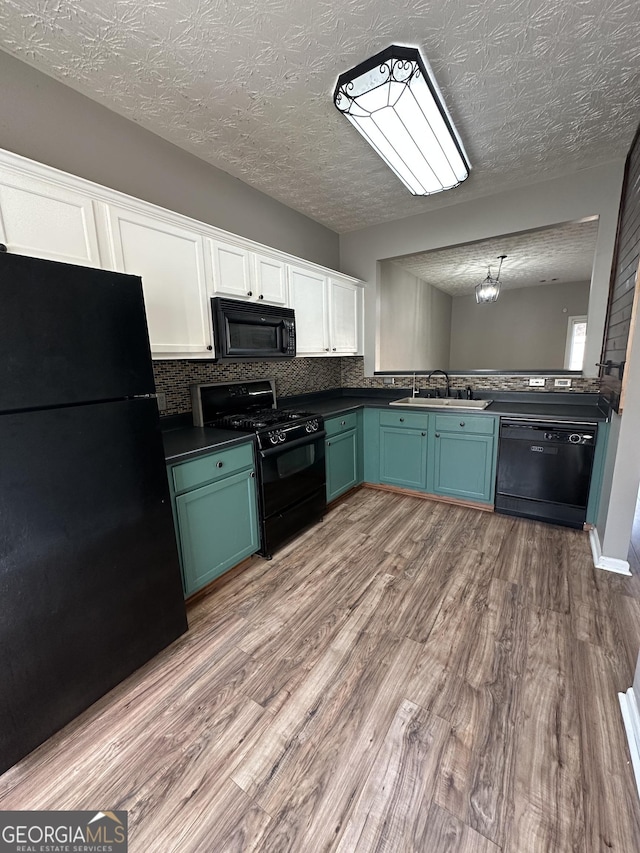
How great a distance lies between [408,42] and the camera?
1.46 meters

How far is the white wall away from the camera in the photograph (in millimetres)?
2529

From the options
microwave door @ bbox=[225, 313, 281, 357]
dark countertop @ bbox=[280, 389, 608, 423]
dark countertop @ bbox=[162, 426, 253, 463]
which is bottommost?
dark countertop @ bbox=[162, 426, 253, 463]

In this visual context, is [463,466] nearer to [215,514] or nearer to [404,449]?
[404,449]

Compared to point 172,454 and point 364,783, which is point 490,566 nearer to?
point 364,783

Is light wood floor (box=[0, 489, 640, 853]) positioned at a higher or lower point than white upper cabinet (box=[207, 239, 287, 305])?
lower

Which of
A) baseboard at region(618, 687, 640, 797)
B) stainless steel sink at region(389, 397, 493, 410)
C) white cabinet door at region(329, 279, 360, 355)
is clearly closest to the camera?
baseboard at region(618, 687, 640, 797)

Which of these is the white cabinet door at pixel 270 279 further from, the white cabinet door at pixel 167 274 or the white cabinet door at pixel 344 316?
the white cabinet door at pixel 344 316

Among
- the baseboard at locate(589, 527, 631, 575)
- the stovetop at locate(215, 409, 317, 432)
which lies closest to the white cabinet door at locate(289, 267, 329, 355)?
the stovetop at locate(215, 409, 317, 432)

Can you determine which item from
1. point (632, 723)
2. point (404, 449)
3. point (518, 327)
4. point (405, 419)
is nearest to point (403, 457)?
point (404, 449)

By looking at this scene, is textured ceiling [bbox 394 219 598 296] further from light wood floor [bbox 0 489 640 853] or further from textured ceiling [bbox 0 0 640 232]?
light wood floor [bbox 0 489 640 853]

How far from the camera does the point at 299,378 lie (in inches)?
136

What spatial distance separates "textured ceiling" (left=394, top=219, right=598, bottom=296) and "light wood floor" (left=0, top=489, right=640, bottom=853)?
2982 mm

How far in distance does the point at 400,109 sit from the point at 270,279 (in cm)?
125

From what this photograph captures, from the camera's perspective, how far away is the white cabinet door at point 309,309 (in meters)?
2.81
